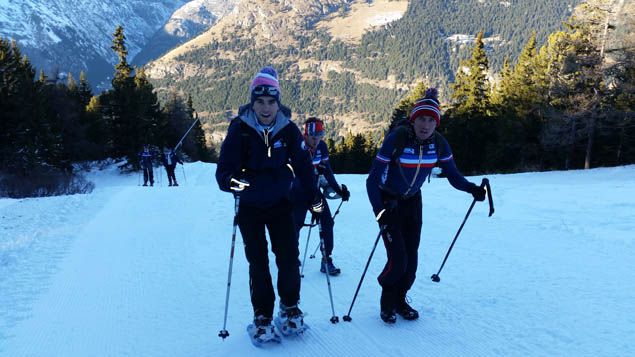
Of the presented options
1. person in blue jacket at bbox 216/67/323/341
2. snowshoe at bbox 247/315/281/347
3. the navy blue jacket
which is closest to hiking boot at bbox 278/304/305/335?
person in blue jacket at bbox 216/67/323/341

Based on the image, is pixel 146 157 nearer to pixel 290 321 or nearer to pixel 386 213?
pixel 290 321

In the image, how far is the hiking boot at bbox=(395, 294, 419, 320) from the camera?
4363 millimetres

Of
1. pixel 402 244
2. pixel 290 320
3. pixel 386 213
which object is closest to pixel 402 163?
pixel 386 213

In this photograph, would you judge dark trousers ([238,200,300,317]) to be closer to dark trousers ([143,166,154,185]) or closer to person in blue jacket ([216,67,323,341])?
person in blue jacket ([216,67,323,341])

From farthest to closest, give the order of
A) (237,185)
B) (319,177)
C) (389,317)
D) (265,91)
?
(319,177) → (389,317) → (265,91) → (237,185)

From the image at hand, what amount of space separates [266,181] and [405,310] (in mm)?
2113

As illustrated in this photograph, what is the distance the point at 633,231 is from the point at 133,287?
331 inches

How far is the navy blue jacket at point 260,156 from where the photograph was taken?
11.7 ft

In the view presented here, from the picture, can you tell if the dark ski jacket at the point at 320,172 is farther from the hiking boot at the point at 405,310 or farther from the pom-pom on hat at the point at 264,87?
the hiking boot at the point at 405,310

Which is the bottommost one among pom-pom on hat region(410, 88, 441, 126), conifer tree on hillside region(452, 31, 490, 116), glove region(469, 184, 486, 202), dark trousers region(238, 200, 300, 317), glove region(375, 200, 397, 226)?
dark trousers region(238, 200, 300, 317)

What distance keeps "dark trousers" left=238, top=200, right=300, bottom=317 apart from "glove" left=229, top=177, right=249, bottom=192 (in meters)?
0.34

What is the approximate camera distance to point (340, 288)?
5559mm

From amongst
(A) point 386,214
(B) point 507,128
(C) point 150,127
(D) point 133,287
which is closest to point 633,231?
(A) point 386,214

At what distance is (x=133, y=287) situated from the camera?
18.8 ft
